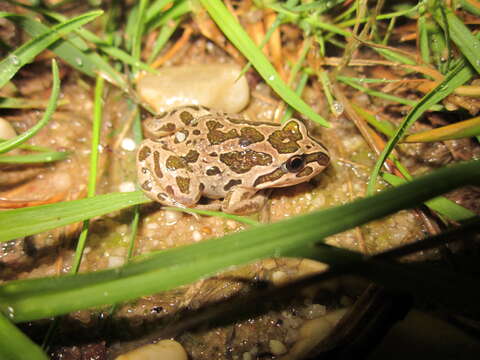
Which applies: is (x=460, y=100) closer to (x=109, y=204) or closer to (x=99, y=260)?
(x=109, y=204)

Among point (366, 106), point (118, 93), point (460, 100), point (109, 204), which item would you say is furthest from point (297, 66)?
point (109, 204)

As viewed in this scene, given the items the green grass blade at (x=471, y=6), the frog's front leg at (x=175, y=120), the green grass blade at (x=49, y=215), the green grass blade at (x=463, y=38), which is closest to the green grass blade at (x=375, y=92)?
the green grass blade at (x=463, y=38)

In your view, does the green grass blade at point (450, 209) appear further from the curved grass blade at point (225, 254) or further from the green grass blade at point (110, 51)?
the green grass blade at point (110, 51)

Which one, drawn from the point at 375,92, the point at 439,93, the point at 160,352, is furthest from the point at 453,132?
the point at 160,352

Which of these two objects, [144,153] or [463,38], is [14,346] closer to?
[144,153]

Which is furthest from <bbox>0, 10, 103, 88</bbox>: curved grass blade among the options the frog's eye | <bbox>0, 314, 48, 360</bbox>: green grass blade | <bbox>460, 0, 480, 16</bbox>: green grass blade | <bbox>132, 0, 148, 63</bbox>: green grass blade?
<bbox>460, 0, 480, 16</bbox>: green grass blade
